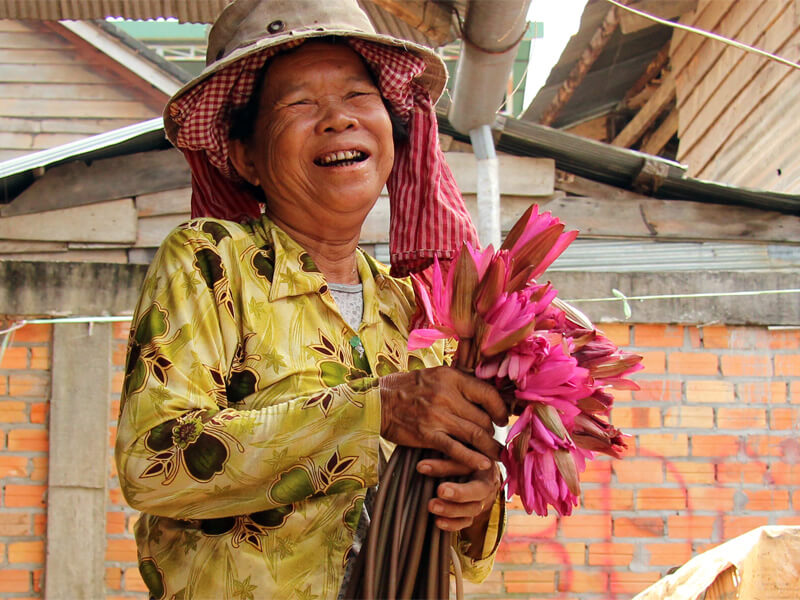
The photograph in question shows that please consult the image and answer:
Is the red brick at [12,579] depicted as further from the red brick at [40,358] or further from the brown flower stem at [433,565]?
the brown flower stem at [433,565]

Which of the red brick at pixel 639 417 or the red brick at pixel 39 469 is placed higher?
the red brick at pixel 639 417

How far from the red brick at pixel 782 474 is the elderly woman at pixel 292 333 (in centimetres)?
310

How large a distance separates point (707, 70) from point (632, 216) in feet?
8.79

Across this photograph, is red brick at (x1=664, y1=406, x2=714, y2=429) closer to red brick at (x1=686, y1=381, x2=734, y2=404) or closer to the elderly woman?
red brick at (x1=686, y1=381, x2=734, y2=404)

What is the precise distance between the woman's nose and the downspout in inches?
69.1

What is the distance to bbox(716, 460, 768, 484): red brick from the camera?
4.73 m

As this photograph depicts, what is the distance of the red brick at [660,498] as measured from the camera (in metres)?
4.70

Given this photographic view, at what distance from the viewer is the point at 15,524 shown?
180 inches

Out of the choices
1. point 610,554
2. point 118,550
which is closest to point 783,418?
point 610,554

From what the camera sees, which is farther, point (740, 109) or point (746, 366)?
point (740, 109)

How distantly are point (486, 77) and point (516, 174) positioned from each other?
159 cm

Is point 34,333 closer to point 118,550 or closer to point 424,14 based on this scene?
point 118,550

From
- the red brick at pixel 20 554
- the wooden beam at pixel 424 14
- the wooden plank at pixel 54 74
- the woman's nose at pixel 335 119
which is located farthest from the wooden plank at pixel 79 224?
the wooden plank at pixel 54 74

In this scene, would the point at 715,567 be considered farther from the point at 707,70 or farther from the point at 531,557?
the point at 707,70
